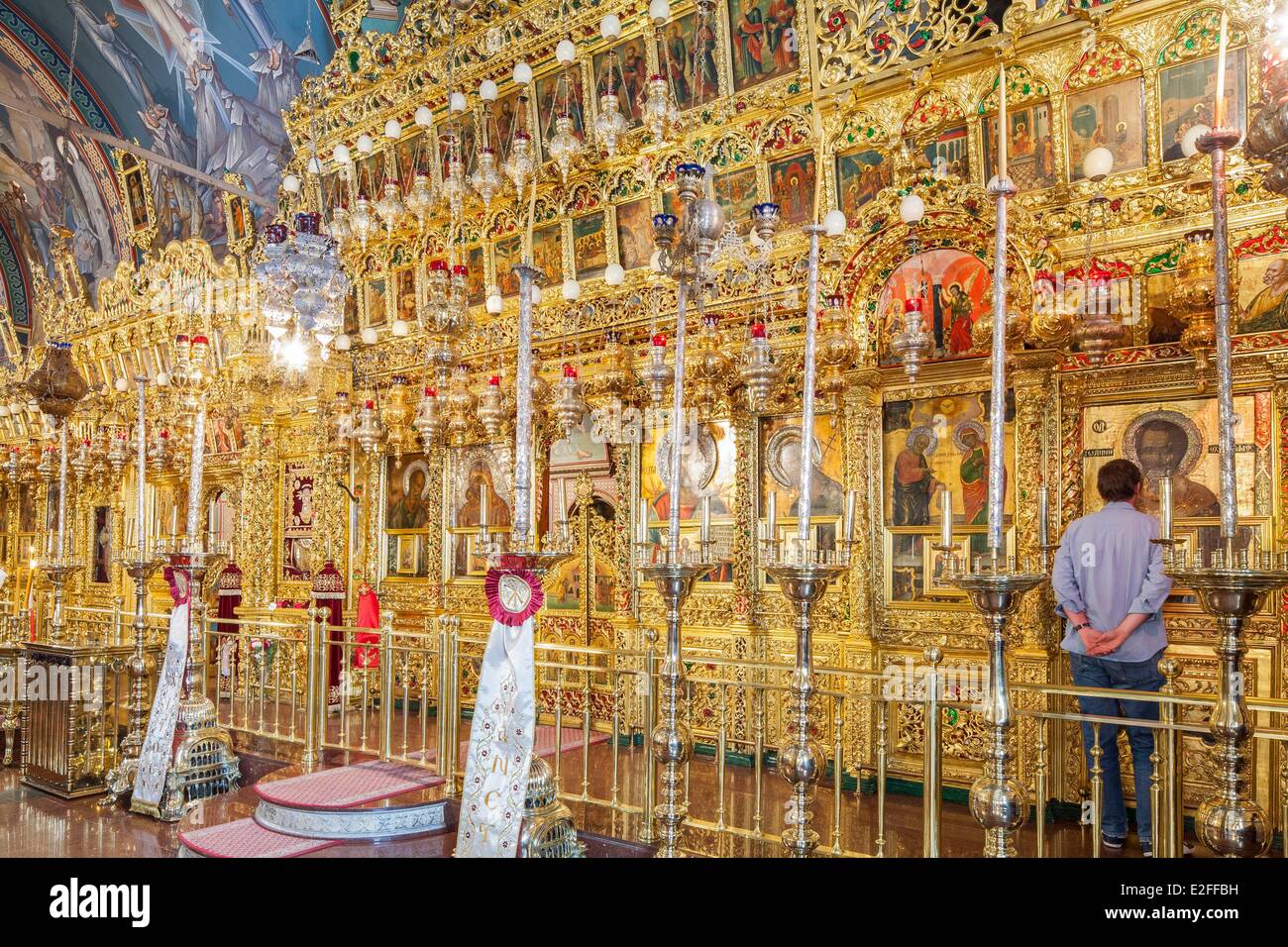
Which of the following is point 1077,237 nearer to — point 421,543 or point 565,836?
point 565,836

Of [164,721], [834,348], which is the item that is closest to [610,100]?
[834,348]

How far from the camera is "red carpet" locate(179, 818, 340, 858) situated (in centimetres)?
451

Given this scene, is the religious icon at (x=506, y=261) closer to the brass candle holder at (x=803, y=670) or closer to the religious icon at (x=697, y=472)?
the religious icon at (x=697, y=472)

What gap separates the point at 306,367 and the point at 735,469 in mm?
5091

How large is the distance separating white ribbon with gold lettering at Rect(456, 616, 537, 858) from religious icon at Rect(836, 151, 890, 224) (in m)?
4.43

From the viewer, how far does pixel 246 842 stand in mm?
4695

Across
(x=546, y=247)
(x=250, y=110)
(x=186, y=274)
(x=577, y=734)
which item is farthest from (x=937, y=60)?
(x=186, y=274)

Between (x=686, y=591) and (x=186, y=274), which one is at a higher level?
(x=186, y=274)

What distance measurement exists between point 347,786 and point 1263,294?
6.17m

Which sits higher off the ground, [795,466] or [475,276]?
[475,276]

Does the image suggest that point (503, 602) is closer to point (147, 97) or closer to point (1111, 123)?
point (1111, 123)

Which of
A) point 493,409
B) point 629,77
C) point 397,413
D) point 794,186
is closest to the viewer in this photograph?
point 794,186

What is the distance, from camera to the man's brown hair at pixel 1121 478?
4.29m
